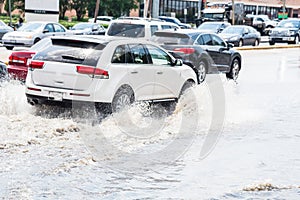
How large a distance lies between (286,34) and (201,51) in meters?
24.3

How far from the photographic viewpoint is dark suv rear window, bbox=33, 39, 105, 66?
1045cm

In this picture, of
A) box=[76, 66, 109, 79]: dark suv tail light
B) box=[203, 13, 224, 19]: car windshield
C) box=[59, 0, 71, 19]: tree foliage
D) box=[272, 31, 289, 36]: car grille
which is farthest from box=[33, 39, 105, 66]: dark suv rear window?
box=[59, 0, 71, 19]: tree foliage

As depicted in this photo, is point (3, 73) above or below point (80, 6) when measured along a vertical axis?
below

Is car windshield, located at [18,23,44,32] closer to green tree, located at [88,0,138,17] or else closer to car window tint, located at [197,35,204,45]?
car window tint, located at [197,35,204,45]

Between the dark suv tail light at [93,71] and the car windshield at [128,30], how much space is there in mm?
7514

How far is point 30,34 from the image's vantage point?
86.8ft

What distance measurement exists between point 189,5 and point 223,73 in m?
71.2

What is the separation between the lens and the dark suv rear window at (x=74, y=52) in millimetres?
10445

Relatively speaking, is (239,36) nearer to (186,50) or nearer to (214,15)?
(214,15)

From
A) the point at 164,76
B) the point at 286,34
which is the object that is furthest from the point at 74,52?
the point at 286,34

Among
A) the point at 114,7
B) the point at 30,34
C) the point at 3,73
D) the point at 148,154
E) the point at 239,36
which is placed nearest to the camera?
the point at 148,154

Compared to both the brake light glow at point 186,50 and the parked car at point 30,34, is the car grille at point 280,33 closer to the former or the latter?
the parked car at point 30,34

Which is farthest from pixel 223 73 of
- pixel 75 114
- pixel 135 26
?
pixel 75 114

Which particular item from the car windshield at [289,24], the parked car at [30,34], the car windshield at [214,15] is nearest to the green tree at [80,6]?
the car windshield at [214,15]
